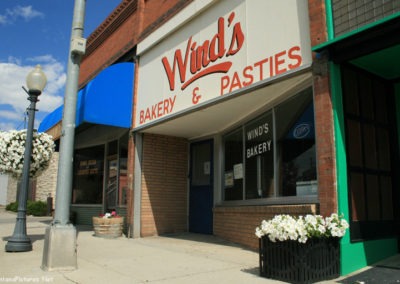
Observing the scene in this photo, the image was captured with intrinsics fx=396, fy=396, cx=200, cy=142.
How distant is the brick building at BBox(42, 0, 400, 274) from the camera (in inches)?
216

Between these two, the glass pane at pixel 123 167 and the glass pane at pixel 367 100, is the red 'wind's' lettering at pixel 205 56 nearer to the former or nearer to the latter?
the glass pane at pixel 367 100

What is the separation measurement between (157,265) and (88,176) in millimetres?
8806

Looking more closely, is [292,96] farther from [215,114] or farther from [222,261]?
[222,261]

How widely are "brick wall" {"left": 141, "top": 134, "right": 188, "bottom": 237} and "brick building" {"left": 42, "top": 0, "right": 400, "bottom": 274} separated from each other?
29 mm

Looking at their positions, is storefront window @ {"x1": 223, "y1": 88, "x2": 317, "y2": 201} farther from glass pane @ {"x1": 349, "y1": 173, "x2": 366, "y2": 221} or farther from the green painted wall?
the green painted wall

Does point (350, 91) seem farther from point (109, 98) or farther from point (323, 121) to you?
point (109, 98)

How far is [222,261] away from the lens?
659cm

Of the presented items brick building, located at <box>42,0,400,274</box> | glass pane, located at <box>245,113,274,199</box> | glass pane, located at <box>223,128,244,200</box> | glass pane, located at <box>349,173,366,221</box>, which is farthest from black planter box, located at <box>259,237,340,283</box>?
glass pane, located at <box>223,128,244,200</box>

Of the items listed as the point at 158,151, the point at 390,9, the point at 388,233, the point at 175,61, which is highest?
the point at 175,61


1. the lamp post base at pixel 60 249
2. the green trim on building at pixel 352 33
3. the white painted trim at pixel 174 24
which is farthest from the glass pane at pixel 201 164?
the green trim on building at pixel 352 33

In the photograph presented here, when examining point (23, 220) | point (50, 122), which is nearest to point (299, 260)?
point (23, 220)

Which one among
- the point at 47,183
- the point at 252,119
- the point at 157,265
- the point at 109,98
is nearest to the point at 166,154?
the point at 109,98

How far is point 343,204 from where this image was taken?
529 cm

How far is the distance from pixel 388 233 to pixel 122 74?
25.1 ft
